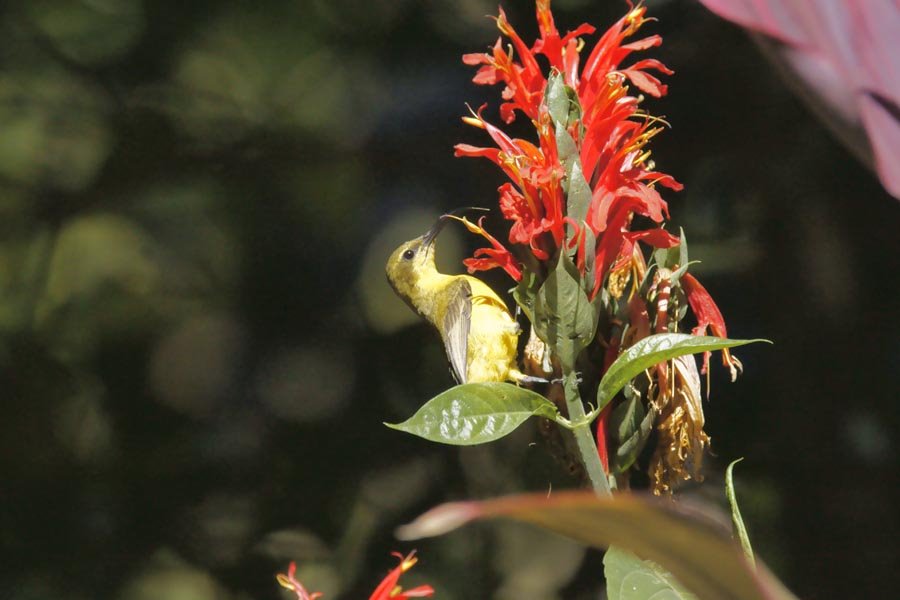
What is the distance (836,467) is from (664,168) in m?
0.31

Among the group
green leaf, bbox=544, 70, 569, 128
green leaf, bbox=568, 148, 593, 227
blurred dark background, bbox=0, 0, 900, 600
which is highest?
green leaf, bbox=544, 70, 569, 128

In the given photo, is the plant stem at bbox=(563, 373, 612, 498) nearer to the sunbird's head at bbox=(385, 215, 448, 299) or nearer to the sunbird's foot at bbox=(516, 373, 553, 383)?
the sunbird's foot at bbox=(516, 373, 553, 383)

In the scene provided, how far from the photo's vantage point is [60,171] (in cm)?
85

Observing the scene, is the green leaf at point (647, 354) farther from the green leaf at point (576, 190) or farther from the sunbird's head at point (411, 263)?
the sunbird's head at point (411, 263)

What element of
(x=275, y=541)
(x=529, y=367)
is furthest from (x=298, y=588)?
(x=275, y=541)

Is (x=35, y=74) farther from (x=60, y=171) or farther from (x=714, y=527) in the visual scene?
(x=714, y=527)

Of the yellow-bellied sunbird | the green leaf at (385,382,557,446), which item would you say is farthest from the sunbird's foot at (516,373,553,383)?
the green leaf at (385,382,557,446)

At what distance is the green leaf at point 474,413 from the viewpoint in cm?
34

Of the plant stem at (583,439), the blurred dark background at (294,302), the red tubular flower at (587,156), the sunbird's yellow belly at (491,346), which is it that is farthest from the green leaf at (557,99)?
the blurred dark background at (294,302)

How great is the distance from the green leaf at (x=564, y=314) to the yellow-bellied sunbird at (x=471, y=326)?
0.54ft

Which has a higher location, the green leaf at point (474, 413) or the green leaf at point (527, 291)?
the green leaf at point (527, 291)

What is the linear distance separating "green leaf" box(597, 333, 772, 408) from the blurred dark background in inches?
19.5

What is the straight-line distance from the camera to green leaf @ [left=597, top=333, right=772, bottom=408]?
1.07ft

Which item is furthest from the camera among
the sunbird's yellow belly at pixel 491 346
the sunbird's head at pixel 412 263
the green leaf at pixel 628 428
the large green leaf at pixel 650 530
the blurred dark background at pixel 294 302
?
the blurred dark background at pixel 294 302
